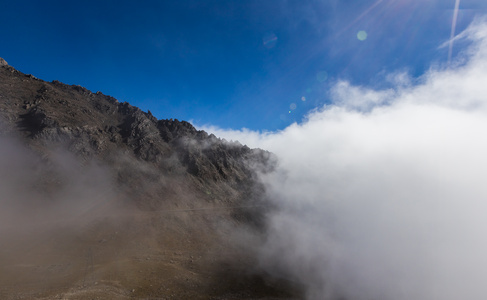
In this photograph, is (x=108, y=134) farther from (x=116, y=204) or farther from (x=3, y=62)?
(x=3, y=62)

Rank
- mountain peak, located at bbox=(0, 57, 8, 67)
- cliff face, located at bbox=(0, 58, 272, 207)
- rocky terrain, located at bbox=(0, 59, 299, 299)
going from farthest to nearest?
mountain peak, located at bbox=(0, 57, 8, 67) < cliff face, located at bbox=(0, 58, 272, 207) < rocky terrain, located at bbox=(0, 59, 299, 299)

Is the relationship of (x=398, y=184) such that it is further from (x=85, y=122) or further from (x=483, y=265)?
(x=85, y=122)

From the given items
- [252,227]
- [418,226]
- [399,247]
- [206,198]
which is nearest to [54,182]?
[206,198]

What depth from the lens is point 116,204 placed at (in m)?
45.3

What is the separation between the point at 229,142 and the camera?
304 ft

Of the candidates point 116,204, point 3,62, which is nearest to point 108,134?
point 116,204

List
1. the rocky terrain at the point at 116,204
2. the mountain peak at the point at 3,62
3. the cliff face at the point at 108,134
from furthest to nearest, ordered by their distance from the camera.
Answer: the mountain peak at the point at 3,62, the cliff face at the point at 108,134, the rocky terrain at the point at 116,204

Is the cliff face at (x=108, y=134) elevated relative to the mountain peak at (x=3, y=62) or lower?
lower

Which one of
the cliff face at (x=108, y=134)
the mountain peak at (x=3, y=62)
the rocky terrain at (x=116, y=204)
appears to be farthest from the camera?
the mountain peak at (x=3, y=62)

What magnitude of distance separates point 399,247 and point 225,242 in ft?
101

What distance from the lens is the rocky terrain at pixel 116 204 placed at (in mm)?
24641

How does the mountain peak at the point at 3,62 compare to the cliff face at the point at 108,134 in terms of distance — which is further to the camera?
the mountain peak at the point at 3,62

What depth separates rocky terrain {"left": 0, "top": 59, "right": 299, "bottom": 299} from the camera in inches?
970

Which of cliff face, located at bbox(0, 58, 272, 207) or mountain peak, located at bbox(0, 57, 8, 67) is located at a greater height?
mountain peak, located at bbox(0, 57, 8, 67)
